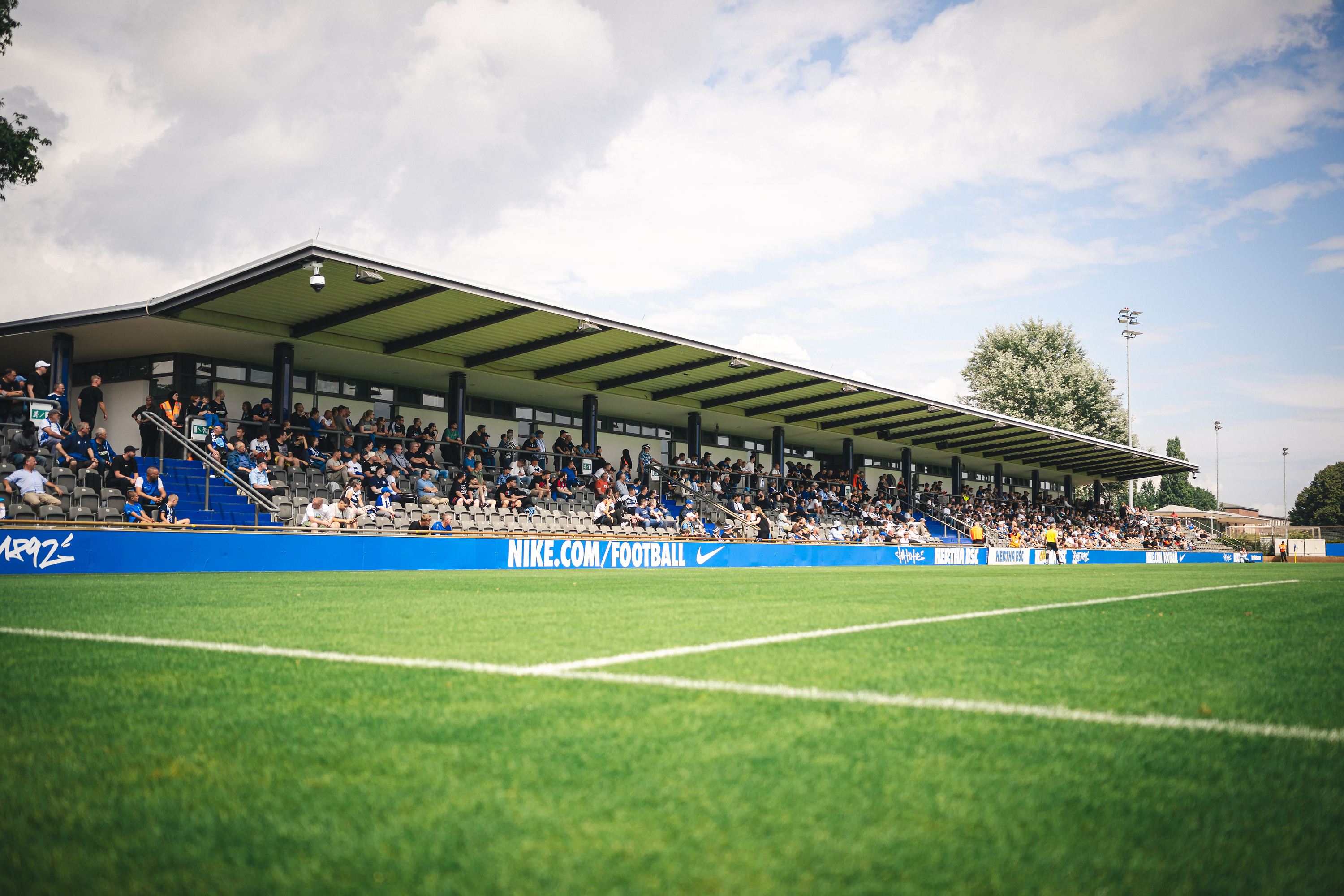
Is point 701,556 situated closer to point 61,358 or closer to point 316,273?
point 316,273

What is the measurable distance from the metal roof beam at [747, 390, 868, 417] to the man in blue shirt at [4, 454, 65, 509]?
24438 millimetres

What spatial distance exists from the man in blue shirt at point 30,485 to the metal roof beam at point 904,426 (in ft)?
99.1

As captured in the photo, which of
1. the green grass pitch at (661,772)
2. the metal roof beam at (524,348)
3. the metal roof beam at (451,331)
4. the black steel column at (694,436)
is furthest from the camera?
the black steel column at (694,436)

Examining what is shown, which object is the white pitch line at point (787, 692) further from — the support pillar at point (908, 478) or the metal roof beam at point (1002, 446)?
the metal roof beam at point (1002, 446)

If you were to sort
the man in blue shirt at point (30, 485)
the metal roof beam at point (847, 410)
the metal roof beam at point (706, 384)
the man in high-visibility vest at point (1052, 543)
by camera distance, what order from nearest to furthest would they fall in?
the man in blue shirt at point (30, 485), the metal roof beam at point (706, 384), the man in high-visibility vest at point (1052, 543), the metal roof beam at point (847, 410)

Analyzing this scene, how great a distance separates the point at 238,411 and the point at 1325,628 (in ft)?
83.7

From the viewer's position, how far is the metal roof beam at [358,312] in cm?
1947

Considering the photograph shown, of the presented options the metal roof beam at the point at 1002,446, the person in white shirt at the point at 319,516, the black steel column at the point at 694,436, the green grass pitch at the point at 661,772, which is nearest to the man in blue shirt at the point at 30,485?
the person in white shirt at the point at 319,516

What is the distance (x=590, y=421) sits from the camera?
29656mm

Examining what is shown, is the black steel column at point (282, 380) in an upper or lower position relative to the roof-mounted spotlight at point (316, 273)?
lower

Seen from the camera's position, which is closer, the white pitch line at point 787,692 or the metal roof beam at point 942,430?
the white pitch line at point 787,692

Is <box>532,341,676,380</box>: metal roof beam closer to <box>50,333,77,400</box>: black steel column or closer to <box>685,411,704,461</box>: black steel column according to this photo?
<box>685,411,704,461</box>: black steel column

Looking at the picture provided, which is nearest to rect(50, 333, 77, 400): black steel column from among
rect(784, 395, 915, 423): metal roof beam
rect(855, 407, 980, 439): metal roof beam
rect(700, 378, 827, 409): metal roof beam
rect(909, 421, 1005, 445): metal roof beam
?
rect(700, 378, 827, 409): metal roof beam

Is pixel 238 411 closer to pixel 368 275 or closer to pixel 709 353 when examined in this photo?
pixel 368 275
